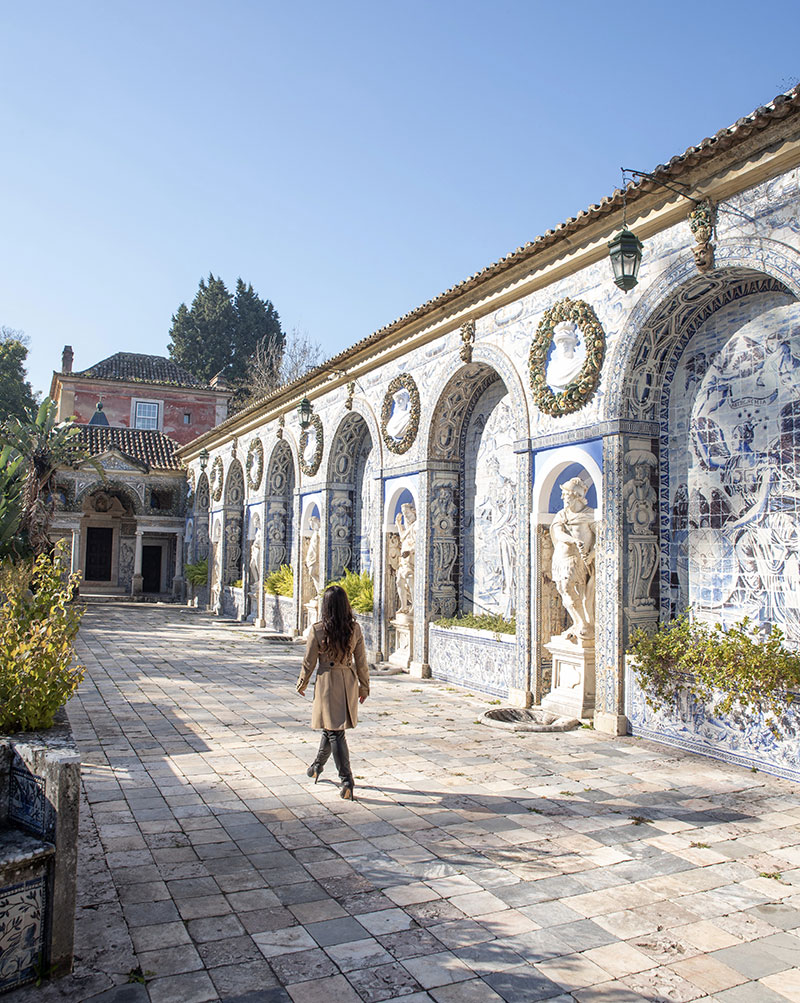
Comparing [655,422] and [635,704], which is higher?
[655,422]

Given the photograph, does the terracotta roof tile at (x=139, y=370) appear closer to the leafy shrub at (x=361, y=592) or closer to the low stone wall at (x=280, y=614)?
the low stone wall at (x=280, y=614)

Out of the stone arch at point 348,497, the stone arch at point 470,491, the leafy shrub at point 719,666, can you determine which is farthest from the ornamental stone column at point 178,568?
the leafy shrub at point 719,666

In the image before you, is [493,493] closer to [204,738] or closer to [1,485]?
[204,738]

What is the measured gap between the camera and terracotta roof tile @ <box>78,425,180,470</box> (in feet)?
104

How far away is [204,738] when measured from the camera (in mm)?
8078

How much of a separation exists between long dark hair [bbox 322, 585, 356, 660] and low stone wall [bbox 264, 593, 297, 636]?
1224 cm

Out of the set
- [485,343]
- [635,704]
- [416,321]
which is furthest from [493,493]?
[635,704]

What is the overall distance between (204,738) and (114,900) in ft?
12.8

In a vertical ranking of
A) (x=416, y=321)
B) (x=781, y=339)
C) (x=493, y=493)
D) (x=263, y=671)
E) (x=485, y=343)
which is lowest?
(x=263, y=671)

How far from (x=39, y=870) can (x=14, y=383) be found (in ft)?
138

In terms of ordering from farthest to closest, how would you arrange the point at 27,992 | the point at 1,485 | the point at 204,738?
the point at 1,485
the point at 204,738
the point at 27,992

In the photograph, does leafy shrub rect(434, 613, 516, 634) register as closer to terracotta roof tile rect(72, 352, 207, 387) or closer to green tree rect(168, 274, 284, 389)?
terracotta roof tile rect(72, 352, 207, 387)

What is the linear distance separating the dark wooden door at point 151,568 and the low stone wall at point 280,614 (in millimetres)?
14332

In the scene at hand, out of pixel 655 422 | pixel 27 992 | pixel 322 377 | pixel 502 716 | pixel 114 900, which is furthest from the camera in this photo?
pixel 322 377
